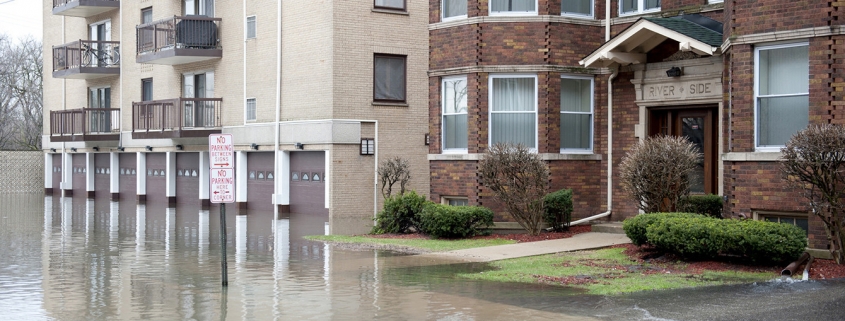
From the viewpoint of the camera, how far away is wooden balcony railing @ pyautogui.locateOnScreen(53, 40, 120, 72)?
40.0 metres

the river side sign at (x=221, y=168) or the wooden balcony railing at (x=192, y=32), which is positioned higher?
the wooden balcony railing at (x=192, y=32)

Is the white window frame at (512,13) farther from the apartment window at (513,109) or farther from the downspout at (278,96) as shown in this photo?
the downspout at (278,96)

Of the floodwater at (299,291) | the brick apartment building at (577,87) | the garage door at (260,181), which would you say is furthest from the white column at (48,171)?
the brick apartment building at (577,87)

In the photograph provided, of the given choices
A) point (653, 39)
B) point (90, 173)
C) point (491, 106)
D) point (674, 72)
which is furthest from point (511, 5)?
point (90, 173)

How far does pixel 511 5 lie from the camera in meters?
21.4

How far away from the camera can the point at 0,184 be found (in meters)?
48.0

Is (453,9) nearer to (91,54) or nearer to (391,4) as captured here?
(391,4)

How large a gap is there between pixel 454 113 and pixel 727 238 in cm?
954

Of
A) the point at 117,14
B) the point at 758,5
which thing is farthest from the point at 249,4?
the point at 758,5

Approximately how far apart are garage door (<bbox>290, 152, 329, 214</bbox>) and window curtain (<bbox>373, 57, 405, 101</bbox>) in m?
2.46

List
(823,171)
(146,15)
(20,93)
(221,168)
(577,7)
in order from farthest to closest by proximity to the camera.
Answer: (20,93)
(146,15)
(577,7)
(823,171)
(221,168)

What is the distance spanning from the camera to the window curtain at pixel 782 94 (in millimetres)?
14969

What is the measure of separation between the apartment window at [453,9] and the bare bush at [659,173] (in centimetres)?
638

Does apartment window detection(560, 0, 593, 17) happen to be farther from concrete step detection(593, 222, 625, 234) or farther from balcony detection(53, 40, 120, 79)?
balcony detection(53, 40, 120, 79)
